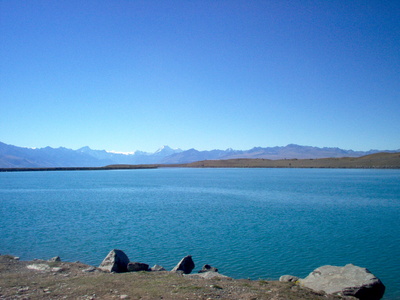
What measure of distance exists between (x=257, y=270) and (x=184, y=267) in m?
2.54

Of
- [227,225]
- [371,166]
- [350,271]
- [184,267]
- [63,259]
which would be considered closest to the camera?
[350,271]

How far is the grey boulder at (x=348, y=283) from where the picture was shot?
7.89 meters

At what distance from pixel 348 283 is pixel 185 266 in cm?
505

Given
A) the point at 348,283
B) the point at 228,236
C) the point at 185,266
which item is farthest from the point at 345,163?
the point at 348,283

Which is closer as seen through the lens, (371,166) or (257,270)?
(257,270)

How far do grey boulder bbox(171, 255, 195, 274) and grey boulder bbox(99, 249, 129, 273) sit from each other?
1.66 metres

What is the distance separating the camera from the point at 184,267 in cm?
1073

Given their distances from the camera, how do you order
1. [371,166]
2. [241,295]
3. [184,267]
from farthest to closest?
[371,166] → [184,267] → [241,295]

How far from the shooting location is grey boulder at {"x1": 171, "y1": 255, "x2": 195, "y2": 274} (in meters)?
10.6

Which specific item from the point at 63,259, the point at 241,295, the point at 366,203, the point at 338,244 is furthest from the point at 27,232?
the point at 366,203

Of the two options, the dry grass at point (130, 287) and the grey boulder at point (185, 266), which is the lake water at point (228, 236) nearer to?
the grey boulder at point (185, 266)

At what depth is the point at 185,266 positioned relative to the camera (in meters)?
10.8

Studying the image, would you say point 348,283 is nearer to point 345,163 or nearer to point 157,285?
point 157,285

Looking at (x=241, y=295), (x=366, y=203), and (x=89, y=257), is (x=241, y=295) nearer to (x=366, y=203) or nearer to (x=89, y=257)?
(x=89, y=257)
